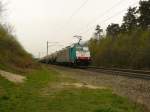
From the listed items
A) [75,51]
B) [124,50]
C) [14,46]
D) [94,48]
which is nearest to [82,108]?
[14,46]

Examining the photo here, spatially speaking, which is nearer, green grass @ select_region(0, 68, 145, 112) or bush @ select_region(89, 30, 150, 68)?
green grass @ select_region(0, 68, 145, 112)

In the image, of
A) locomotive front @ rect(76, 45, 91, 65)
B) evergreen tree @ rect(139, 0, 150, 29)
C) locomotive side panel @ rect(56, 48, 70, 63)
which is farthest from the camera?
evergreen tree @ rect(139, 0, 150, 29)

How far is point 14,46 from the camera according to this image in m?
47.1

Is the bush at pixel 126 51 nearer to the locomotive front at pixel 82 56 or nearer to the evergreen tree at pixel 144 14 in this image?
the evergreen tree at pixel 144 14

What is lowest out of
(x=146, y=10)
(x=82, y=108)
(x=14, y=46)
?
(x=82, y=108)

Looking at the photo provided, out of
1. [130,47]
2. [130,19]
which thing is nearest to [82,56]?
[130,47]

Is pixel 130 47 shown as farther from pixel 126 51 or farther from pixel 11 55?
pixel 11 55

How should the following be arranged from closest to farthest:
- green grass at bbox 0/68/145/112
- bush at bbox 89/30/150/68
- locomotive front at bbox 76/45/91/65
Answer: green grass at bbox 0/68/145/112, locomotive front at bbox 76/45/91/65, bush at bbox 89/30/150/68

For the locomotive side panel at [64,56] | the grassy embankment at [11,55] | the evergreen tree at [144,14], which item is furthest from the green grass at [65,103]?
the evergreen tree at [144,14]

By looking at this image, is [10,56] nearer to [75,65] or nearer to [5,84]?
[75,65]

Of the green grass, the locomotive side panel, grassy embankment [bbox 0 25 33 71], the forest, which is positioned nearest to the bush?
the forest

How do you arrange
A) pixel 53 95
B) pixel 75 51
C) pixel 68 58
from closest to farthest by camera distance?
pixel 53 95 → pixel 75 51 → pixel 68 58

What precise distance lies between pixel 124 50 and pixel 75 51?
43.8ft

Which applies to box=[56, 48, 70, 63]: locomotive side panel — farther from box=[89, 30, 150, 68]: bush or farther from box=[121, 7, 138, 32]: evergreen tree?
box=[121, 7, 138, 32]: evergreen tree
